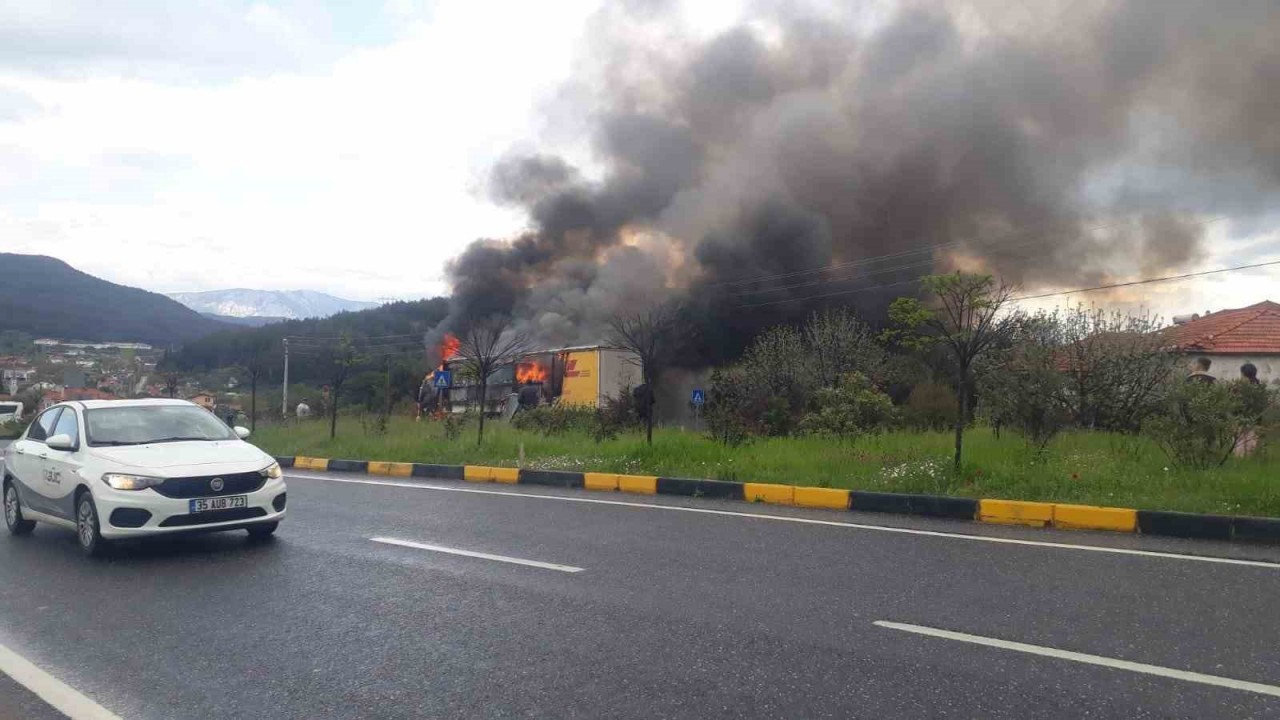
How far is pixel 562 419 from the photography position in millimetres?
19781

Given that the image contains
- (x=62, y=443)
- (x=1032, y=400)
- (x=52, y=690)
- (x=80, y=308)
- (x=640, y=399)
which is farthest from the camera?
(x=80, y=308)

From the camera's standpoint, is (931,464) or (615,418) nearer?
(931,464)

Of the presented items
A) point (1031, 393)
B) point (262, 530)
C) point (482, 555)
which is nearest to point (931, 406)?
point (1031, 393)

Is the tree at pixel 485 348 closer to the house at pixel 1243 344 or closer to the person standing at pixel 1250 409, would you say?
the person standing at pixel 1250 409

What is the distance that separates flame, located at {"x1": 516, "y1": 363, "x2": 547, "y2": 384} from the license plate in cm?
1914

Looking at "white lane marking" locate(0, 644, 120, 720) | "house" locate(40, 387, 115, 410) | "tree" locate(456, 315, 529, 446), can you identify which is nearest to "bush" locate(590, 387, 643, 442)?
"tree" locate(456, 315, 529, 446)

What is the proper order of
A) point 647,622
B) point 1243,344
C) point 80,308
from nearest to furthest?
point 647,622 → point 1243,344 → point 80,308

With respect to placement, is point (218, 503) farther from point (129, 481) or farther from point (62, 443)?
point (62, 443)

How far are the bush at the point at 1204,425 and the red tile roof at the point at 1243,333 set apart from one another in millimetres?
17422

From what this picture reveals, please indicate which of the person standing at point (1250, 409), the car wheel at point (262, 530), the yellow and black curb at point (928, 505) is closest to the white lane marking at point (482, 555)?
the car wheel at point (262, 530)

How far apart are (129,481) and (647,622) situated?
4.29 meters

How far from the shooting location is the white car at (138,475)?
6.53 meters

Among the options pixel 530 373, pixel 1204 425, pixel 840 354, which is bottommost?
pixel 1204 425

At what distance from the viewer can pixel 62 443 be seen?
23.3ft
